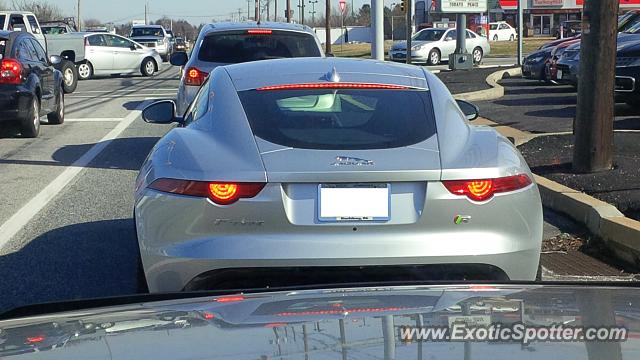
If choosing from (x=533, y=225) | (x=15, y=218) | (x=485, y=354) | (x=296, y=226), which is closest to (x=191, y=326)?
(x=485, y=354)

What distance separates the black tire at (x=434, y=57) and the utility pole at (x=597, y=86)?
1075 inches

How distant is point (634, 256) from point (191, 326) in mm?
4386

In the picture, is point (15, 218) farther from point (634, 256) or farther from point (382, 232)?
point (634, 256)

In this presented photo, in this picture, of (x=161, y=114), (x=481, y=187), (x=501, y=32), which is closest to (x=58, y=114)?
(x=161, y=114)

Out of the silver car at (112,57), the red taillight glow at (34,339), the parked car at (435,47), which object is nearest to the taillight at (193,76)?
the red taillight glow at (34,339)

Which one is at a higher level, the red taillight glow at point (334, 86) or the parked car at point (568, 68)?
the red taillight glow at point (334, 86)

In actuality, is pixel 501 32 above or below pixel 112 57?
above

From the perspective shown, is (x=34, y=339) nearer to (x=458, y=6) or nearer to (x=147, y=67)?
(x=147, y=67)

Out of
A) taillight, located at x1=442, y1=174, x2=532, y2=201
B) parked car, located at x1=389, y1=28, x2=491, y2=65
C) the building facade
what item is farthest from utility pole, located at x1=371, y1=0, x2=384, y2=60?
the building facade

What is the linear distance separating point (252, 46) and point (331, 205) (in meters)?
6.61

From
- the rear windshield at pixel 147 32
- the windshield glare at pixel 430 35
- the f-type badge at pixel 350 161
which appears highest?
the rear windshield at pixel 147 32

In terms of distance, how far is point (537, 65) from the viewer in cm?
1964

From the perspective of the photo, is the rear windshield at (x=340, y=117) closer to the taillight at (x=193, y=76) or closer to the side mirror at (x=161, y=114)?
the side mirror at (x=161, y=114)

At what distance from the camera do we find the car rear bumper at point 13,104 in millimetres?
12219
